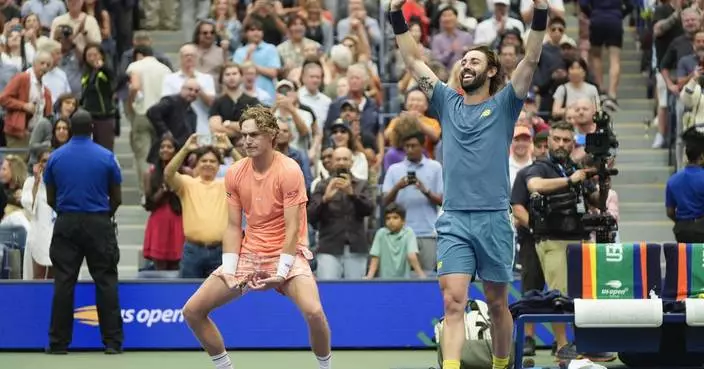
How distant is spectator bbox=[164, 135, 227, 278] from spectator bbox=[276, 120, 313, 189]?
2.47 feet

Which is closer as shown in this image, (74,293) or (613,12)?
(74,293)

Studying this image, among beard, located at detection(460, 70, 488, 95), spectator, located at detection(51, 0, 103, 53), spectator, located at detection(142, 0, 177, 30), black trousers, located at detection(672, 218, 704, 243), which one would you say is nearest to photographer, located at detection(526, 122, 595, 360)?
black trousers, located at detection(672, 218, 704, 243)

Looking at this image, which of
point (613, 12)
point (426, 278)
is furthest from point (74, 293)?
point (613, 12)

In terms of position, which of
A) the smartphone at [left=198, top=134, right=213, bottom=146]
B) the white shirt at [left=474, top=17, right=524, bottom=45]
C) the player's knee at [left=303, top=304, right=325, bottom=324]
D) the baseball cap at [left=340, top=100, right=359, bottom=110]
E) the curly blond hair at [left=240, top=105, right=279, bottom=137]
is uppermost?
the white shirt at [left=474, top=17, right=524, bottom=45]

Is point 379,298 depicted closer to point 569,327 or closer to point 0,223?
point 569,327

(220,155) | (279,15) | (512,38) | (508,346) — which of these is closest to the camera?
(508,346)

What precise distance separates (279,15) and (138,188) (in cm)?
314

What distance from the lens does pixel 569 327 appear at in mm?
14852

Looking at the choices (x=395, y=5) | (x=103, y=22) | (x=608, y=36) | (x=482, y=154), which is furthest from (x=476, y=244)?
(x=103, y=22)

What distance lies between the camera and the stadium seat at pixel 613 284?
12.6 m

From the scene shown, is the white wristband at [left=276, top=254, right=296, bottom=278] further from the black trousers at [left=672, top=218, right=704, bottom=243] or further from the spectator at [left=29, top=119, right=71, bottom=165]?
the spectator at [left=29, top=119, right=71, bottom=165]

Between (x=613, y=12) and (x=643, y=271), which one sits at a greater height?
(x=613, y=12)

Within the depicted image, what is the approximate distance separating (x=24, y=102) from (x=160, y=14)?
14.9 feet

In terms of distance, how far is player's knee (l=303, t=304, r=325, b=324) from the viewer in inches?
439
